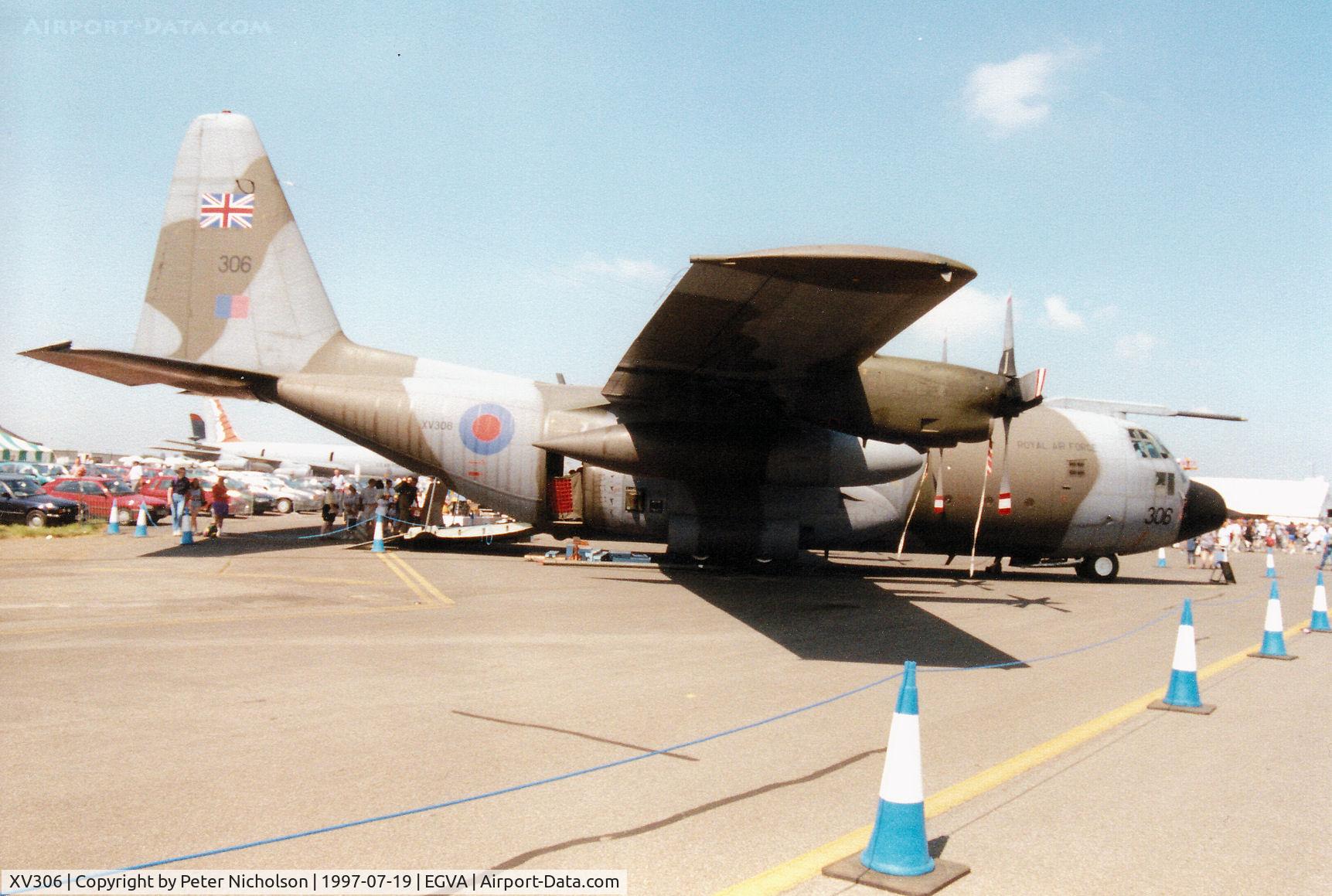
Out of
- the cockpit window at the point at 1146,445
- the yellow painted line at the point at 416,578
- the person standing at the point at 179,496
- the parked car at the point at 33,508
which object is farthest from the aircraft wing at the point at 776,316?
the parked car at the point at 33,508

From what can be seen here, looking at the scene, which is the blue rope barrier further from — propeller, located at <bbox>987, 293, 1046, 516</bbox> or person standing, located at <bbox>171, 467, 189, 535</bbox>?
person standing, located at <bbox>171, 467, 189, 535</bbox>

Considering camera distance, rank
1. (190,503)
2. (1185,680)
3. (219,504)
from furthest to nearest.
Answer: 1. (219,504)
2. (190,503)
3. (1185,680)

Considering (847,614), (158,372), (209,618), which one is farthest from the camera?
(158,372)

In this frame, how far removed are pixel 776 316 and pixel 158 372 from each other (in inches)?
482

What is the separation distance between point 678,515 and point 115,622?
9.25m

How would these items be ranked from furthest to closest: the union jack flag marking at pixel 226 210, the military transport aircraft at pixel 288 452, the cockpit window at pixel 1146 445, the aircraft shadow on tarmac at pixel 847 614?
1. the military transport aircraft at pixel 288 452
2. the cockpit window at pixel 1146 445
3. the union jack flag marking at pixel 226 210
4. the aircraft shadow on tarmac at pixel 847 614

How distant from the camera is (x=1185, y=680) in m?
7.62

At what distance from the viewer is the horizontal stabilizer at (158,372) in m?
14.8

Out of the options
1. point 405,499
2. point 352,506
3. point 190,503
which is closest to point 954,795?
point 190,503

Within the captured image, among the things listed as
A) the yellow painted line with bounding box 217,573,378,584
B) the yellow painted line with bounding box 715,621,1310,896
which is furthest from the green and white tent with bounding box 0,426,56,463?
the yellow painted line with bounding box 715,621,1310,896

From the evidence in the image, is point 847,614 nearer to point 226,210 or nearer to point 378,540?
point 378,540

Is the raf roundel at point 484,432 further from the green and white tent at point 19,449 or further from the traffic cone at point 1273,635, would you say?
the green and white tent at point 19,449

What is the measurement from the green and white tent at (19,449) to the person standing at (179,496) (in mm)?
14637

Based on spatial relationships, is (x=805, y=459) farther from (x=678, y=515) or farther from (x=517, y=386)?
(x=517, y=386)
